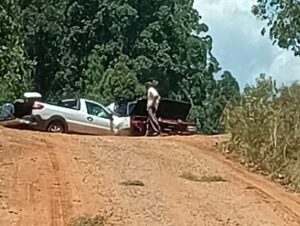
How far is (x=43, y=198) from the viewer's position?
1242cm

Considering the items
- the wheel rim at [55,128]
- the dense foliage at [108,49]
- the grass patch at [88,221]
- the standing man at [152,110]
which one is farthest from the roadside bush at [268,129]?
the dense foliage at [108,49]

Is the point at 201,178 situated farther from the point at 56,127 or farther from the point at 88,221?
the point at 56,127

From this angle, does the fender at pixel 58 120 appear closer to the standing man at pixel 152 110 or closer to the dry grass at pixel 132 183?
the standing man at pixel 152 110

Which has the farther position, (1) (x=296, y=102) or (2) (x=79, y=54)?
(2) (x=79, y=54)

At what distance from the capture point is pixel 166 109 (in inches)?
1070

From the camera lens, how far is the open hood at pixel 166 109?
26.0 meters

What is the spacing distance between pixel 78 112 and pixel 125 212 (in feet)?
49.2

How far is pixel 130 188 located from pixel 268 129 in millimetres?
5435

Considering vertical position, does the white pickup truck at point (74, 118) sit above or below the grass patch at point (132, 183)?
above

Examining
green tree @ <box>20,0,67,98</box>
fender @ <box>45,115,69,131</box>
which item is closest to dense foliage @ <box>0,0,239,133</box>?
green tree @ <box>20,0,67,98</box>

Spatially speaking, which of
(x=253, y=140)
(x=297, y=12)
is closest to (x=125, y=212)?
(x=253, y=140)

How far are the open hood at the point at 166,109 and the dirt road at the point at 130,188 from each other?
7069 mm

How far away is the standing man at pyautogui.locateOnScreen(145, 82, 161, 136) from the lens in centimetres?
2417

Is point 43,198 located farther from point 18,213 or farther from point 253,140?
point 253,140
